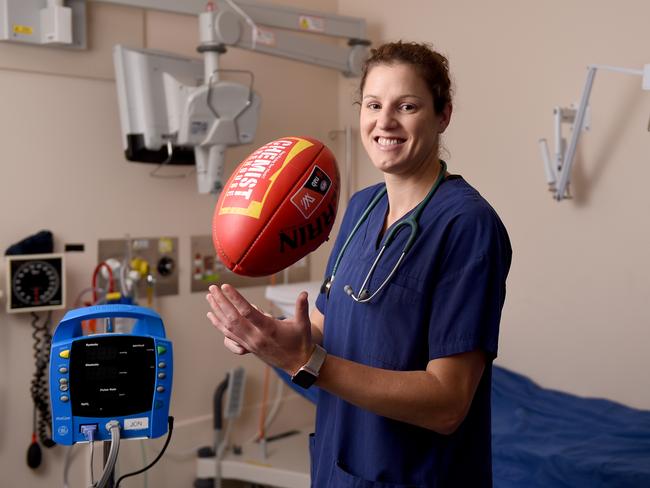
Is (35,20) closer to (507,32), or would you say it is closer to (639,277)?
(507,32)

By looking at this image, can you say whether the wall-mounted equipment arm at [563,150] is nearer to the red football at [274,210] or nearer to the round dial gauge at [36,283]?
the red football at [274,210]

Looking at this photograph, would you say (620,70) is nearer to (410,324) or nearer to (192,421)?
(410,324)

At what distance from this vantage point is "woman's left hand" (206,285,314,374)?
1.00 metres

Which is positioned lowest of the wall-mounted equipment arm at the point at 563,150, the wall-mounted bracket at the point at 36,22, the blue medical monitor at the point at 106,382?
the blue medical monitor at the point at 106,382

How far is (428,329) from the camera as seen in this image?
1.22m

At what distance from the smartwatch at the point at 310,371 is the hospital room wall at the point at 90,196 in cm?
170

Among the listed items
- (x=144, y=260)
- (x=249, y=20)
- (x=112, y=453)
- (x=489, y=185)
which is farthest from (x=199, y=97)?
(x=112, y=453)

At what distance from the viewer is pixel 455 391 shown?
3.69ft

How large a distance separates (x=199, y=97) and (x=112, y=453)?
1.48 m

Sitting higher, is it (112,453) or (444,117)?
(444,117)

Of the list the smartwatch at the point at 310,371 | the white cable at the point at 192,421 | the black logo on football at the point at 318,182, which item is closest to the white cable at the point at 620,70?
the black logo on football at the point at 318,182

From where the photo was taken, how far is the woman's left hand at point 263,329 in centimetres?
100

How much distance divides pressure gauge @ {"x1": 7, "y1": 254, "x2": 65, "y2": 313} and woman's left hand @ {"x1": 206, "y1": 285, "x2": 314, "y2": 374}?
1570 mm

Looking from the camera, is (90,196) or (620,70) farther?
(90,196)
